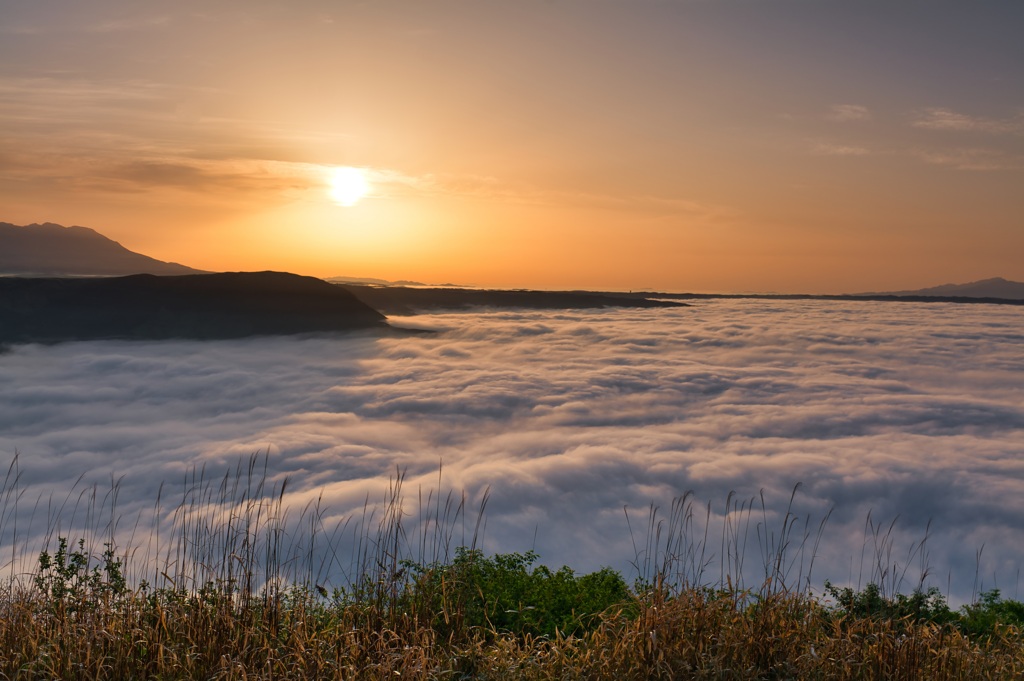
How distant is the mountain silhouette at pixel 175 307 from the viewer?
115m

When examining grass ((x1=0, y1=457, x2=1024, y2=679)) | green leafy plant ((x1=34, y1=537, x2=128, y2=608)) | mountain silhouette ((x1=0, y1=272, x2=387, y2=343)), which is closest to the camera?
grass ((x1=0, y1=457, x2=1024, y2=679))

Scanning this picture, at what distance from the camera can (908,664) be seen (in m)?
7.86

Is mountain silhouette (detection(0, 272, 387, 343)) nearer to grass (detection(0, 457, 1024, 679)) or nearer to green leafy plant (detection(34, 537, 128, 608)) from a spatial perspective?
green leafy plant (detection(34, 537, 128, 608))

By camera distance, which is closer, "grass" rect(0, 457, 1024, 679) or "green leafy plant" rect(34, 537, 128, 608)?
"grass" rect(0, 457, 1024, 679)

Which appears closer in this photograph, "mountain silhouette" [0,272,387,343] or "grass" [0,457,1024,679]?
"grass" [0,457,1024,679]

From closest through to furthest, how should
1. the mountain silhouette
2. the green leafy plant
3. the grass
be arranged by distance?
the grass
the green leafy plant
the mountain silhouette

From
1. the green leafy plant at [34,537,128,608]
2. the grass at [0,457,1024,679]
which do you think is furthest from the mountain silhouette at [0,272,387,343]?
the grass at [0,457,1024,679]

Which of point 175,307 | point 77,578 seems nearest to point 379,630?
point 77,578

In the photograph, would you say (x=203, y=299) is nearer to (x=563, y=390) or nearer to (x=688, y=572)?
(x=563, y=390)

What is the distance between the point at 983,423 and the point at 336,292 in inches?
3832

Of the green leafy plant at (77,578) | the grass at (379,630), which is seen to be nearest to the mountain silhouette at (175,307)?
the green leafy plant at (77,578)

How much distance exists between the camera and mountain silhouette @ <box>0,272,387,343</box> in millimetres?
115375

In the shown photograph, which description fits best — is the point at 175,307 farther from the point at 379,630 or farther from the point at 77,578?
the point at 379,630

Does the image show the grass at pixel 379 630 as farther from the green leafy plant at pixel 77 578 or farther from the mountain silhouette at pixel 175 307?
the mountain silhouette at pixel 175 307
